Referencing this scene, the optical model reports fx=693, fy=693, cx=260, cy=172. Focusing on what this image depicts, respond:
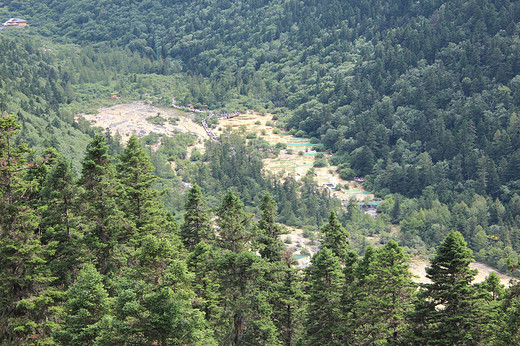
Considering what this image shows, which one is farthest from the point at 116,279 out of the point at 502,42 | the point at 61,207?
the point at 502,42

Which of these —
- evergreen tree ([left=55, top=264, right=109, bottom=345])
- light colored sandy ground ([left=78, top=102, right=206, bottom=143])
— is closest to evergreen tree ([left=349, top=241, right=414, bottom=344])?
evergreen tree ([left=55, top=264, right=109, bottom=345])

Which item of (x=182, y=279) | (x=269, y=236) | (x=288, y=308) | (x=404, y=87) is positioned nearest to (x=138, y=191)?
(x=269, y=236)

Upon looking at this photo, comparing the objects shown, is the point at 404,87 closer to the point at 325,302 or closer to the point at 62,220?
the point at 325,302

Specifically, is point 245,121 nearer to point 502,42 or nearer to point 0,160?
point 502,42

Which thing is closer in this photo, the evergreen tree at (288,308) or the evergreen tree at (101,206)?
the evergreen tree at (101,206)

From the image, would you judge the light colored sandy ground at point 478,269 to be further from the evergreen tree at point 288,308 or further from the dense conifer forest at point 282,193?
the evergreen tree at point 288,308

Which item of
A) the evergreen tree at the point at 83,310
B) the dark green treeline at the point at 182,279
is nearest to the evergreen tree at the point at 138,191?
the dark green treeline at the point at 182,279
